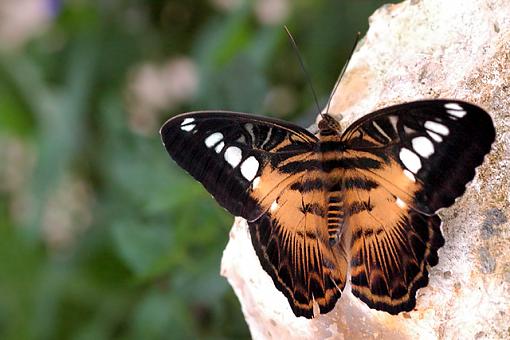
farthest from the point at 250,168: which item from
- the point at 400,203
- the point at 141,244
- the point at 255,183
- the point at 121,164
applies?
the point at 121,164

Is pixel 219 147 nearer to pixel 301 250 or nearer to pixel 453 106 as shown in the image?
pixel 301 250

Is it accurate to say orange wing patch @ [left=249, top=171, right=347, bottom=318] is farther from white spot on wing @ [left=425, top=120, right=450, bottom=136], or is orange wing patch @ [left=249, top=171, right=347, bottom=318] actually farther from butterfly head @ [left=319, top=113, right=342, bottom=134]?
white spot on wing @ [left=425, top=120, right=450, bottom=136]

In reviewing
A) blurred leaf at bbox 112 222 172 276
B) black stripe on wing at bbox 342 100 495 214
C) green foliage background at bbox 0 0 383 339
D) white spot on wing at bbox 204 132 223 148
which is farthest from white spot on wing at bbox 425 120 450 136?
blurred leaf at bbox 112 222 172 276

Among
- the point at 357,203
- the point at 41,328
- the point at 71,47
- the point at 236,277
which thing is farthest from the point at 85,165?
the point at 357,203

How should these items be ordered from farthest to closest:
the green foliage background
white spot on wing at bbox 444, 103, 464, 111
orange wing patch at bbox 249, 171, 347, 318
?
the green foliage background, orange wing patch at bbox 249, 171, 347, 318, white spot on wing at bbox 444, 103, 464, 111

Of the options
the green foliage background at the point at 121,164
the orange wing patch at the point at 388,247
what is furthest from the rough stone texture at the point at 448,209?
the green foliage background at the point at 121,164

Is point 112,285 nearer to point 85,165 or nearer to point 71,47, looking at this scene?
point 85,165

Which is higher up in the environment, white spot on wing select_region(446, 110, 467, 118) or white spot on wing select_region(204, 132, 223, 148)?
white spot on wing select_region(204, 132, 223, 148)
